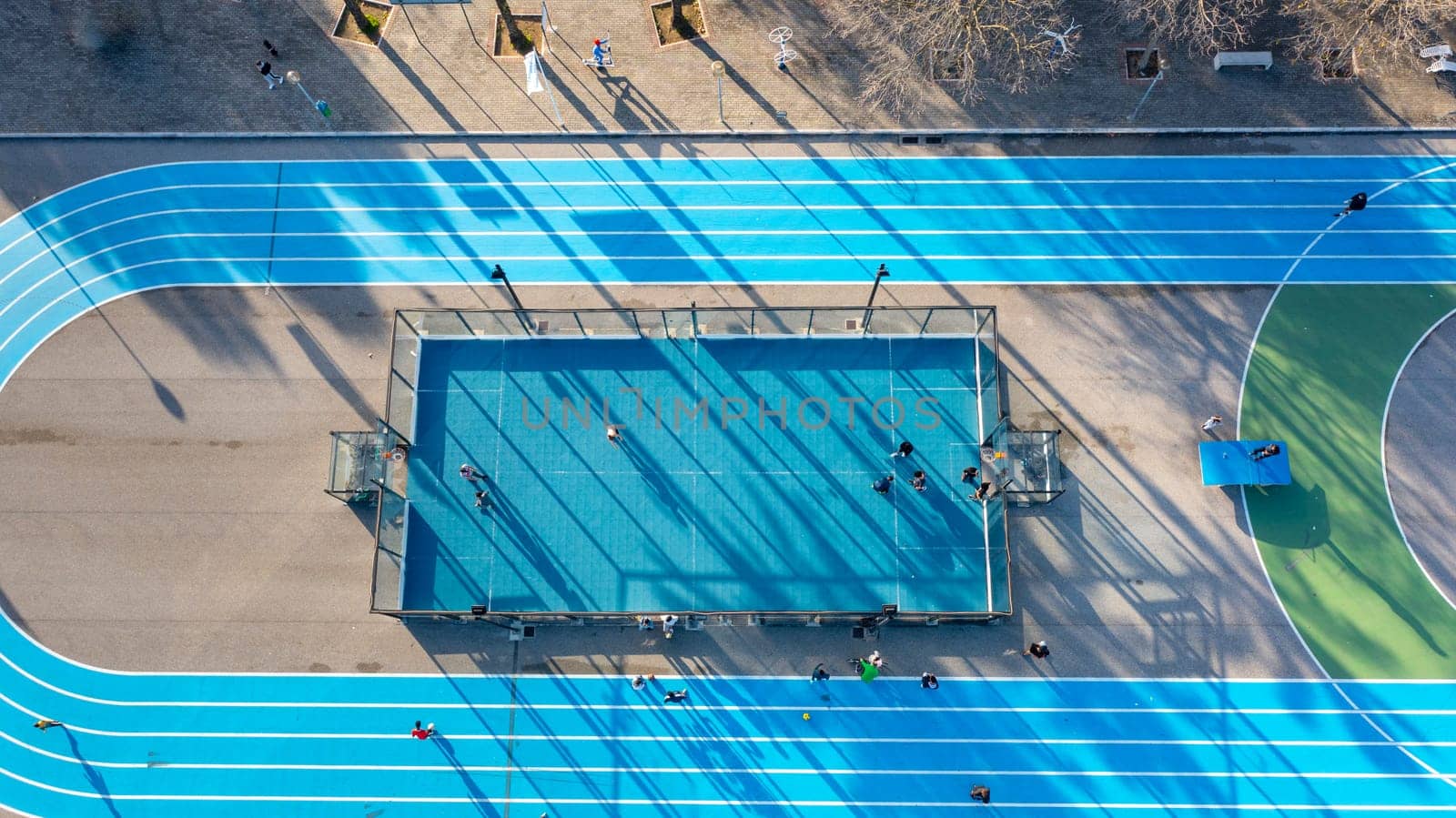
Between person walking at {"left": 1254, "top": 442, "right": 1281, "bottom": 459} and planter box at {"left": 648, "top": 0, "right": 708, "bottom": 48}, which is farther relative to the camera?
planter box at {"left": 648, "top": 0, "right": 708, "bottom": 48}

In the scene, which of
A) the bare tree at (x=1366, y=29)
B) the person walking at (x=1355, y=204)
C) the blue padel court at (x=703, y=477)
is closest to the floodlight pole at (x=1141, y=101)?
the bare tree at (x=1366, y=29)

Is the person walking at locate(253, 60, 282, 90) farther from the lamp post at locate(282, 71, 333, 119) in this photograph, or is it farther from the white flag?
the white flag

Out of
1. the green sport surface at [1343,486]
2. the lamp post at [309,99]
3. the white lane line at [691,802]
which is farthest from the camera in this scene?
the lamp post at [309,99]

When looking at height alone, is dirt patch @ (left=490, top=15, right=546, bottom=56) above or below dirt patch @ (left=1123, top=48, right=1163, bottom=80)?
above

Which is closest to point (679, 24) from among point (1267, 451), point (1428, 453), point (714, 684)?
point (714, 684)

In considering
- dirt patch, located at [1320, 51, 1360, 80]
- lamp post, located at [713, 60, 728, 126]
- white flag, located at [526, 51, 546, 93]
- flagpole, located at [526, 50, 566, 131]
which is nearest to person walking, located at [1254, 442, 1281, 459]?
dirt patch, located at [1320, 51, 1360, 80]

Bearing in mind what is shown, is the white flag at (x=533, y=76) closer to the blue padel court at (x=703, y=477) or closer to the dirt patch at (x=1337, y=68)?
the blue padel court at (x=703, y=477)

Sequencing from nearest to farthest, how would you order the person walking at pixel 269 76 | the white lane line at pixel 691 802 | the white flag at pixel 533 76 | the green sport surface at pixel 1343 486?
1. the white lane line at pixel 691 802
2. the green sport surface at pixel 1343 486
3. the white flag at pixel 533 76
4. the person walking at pixel 269 76
